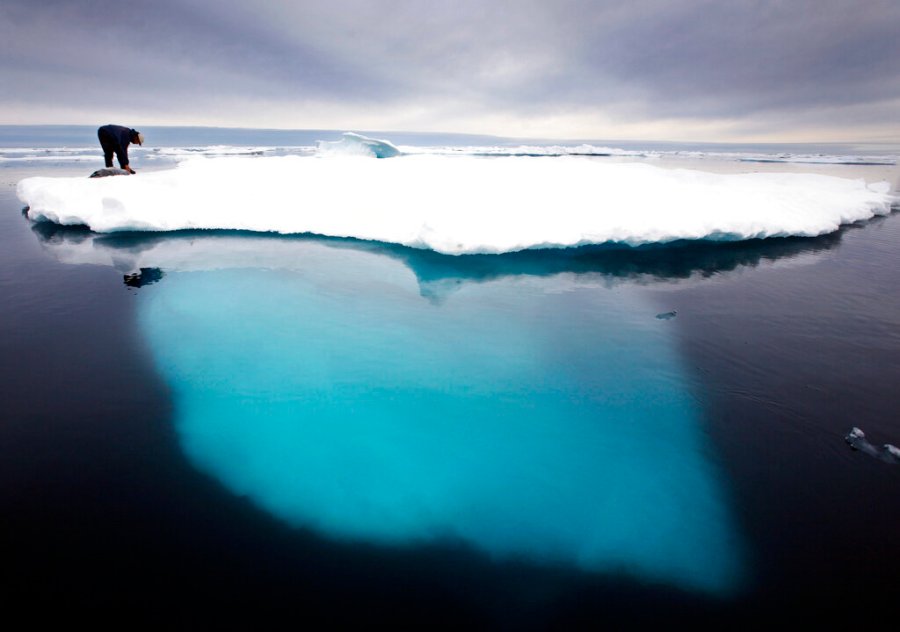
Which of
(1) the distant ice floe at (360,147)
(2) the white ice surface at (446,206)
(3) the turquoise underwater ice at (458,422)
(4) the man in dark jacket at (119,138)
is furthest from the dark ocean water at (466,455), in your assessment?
(1) the distant ice floe at (360,147)

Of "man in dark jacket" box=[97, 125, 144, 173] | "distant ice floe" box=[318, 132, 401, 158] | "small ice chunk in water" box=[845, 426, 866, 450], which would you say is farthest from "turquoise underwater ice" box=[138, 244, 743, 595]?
"distant ice floe" box=[318, 132, 401, 158]

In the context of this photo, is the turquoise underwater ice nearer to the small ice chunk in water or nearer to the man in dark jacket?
the small ice chunk in water

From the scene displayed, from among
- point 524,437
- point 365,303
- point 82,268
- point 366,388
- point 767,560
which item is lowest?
point 767,560

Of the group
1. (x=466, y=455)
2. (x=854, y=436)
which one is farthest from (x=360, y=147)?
(x=854, y=436)

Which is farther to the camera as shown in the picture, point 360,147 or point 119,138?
point 360,147

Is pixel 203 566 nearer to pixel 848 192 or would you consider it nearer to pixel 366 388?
pixel 366 388

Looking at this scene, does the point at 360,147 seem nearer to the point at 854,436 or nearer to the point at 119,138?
the point at 119,138

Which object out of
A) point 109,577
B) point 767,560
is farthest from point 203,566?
point 767,560
